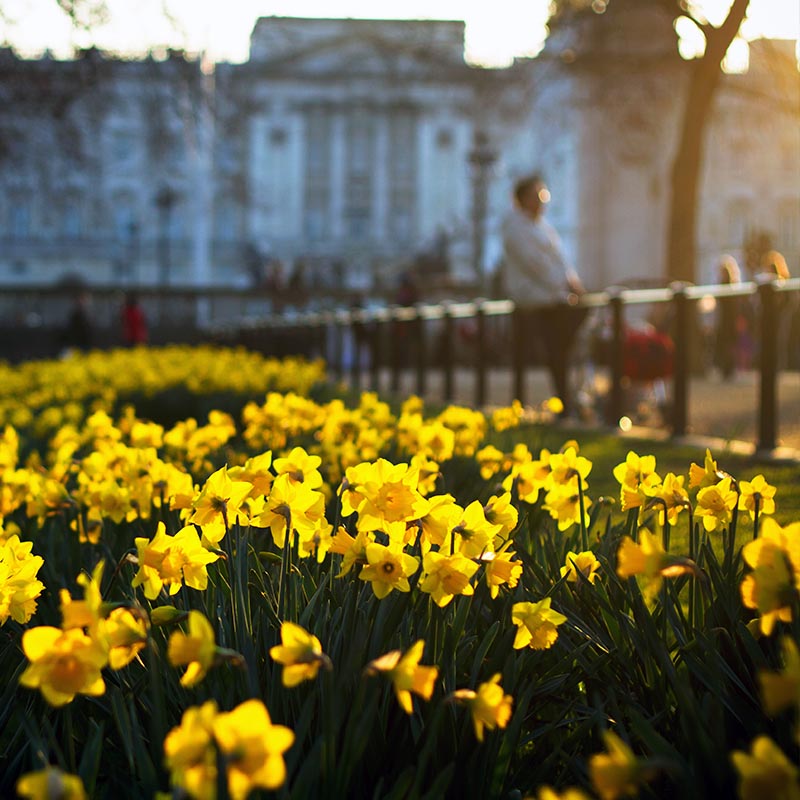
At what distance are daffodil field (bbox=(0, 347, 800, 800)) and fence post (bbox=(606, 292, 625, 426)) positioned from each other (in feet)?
20.6

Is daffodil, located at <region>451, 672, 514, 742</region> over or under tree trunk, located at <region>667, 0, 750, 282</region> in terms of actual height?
under

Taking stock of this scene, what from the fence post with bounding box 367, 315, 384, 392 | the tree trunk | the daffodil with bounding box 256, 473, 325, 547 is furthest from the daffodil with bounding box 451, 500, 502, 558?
the tree trunk

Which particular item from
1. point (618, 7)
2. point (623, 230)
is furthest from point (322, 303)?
point (618, 7)

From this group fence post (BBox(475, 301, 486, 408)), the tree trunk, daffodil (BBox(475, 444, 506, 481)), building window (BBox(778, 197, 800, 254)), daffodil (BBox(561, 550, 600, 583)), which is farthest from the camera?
building window (BBox(778, 197, 800, 254))

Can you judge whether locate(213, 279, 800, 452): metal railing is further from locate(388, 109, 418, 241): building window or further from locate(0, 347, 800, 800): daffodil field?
locate(388, 109, 418, 241): building window

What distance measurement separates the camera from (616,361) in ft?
30.5

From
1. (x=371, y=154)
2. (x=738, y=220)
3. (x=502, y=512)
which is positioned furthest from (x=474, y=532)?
(x=371, y=154)

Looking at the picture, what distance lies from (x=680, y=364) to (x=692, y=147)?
28.9 ft

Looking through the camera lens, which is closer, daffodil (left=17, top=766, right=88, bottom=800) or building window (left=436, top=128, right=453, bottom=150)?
daffodil (left=17, top=766, right=88, bottom=800)

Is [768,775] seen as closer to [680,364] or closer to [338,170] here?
[680,364]

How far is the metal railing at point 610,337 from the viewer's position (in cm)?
741

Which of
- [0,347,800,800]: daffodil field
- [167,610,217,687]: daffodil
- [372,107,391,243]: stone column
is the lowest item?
[0,347,800,800]: daffodil field

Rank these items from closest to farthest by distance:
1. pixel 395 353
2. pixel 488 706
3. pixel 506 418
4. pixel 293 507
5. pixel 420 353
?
pixel 488 706 < pixel 293 507 < pixel 506 418 < pixel 420 353 < pixel 395 353

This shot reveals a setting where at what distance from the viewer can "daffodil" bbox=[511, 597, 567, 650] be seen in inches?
82.0
